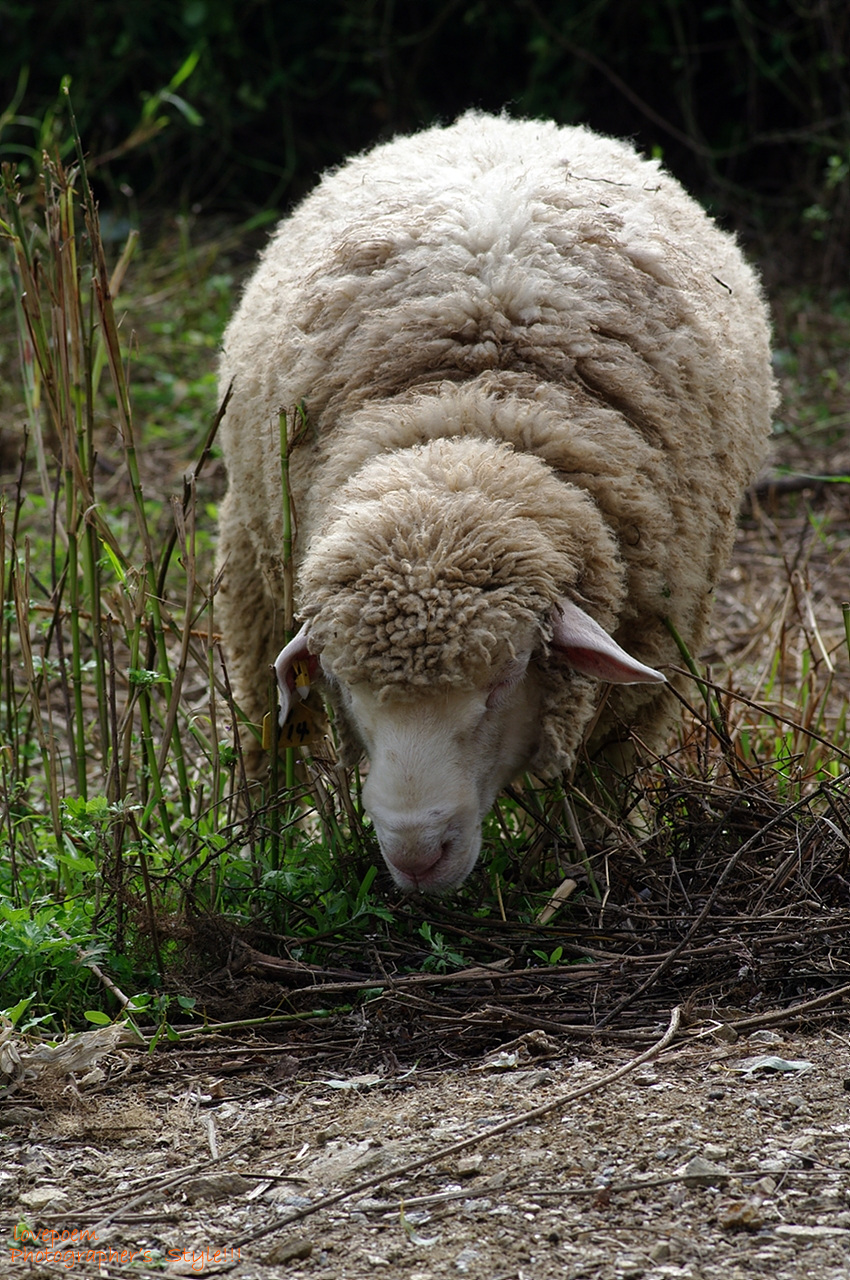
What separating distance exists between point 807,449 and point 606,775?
366 cm

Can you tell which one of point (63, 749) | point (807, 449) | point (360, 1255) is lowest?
point (360, 1255)

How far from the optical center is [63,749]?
15.0ft

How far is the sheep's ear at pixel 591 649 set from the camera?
2848 millimetres

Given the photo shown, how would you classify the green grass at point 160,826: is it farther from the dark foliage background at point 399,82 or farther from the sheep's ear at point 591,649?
the dark foliage background at point 399,82

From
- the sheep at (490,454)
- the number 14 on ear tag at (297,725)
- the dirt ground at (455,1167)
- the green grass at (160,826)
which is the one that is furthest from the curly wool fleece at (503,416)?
the dirt ground at (455,1167)

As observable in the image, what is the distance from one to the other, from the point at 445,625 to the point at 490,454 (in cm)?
45

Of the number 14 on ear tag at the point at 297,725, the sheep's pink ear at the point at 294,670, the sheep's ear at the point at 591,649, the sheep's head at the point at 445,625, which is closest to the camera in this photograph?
the sheep's head at the point at 445,625

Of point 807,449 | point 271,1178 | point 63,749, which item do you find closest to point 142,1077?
point 271,1178

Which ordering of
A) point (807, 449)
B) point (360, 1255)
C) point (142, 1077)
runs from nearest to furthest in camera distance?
point (360, 1255), point (142, 1077), point (807, 449)

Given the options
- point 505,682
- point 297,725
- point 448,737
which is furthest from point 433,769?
point 297,725

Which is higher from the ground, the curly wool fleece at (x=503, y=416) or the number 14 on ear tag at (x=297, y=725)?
the curly wool fleece at (x=503, y=416)

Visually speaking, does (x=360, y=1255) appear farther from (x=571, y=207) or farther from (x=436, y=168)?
(x=436, y=168)

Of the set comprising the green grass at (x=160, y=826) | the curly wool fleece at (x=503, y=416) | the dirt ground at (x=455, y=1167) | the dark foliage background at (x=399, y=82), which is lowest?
the dirt ground at (x=455, y=1167)

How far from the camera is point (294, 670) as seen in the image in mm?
3080
